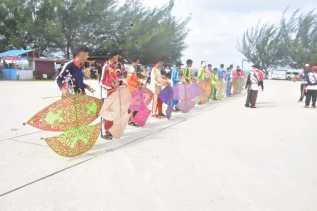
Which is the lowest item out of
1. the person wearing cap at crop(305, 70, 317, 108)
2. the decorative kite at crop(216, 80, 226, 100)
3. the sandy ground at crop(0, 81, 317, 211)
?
the sandy ground at crop(0, 81, 317, 211)

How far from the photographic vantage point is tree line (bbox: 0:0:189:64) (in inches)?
1464

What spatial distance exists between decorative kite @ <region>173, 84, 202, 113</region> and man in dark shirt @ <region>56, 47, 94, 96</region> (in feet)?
15.2

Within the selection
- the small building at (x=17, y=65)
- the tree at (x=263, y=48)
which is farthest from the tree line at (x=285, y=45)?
the small building at (x=17, y=65)

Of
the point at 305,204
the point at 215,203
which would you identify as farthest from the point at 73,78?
the point at 305,204

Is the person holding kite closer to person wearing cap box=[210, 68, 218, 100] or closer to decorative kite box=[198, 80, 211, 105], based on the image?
decorative kite box=[198, 80, 211, 105]

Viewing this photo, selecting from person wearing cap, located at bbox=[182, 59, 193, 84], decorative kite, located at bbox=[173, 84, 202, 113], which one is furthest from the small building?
decorative kite, located at bbox=[173, 84, 202, 113]

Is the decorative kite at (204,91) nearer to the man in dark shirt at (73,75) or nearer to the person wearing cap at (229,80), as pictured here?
the person wearing cap at (229,80)

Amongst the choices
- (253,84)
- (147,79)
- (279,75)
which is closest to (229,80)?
(253,84)

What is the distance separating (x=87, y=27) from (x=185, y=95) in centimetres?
3369

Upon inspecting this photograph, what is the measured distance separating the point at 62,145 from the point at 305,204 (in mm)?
3364

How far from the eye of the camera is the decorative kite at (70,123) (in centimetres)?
486

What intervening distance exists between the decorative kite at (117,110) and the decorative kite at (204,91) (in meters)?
6.19

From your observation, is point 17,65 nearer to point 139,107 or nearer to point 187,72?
point 187,72

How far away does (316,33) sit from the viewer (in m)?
64.8
